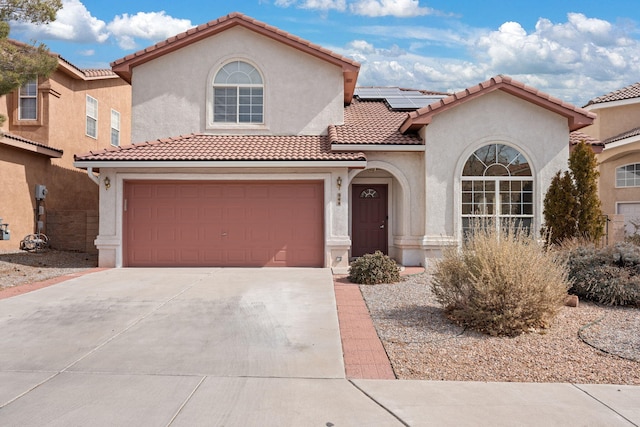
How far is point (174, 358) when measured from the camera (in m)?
6.00

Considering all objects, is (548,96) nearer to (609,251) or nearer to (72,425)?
(609,251)

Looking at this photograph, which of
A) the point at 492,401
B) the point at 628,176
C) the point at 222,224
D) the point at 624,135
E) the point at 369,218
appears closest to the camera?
the point at 492,401

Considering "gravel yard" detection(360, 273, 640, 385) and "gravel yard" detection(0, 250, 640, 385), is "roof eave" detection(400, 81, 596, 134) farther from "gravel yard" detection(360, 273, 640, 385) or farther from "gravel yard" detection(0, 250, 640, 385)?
"gravel yard" detection(360, 273, 640, 385)

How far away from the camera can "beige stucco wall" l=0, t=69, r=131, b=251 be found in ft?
53.4

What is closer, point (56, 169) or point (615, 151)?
point (56, 169)

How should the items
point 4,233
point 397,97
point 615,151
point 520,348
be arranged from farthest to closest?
point 615,151 → point 397,97 → point 4,233 → point 520,348

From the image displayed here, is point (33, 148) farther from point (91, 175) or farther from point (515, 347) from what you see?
point (515, 347)

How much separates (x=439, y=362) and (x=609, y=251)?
17.3ft

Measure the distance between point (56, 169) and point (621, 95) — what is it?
2283 centimetres

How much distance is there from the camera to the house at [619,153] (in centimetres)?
2156

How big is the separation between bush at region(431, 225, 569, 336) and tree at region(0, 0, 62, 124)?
9949mm

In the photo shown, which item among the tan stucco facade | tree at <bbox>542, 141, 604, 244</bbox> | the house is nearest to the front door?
tree at <bbox>542, 141, 604, 244</bbox>

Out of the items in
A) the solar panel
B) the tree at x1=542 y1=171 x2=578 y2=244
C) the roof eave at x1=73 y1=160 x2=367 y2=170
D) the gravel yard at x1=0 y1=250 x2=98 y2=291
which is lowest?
the gravel yard at x1=0 y1=250 x2=98 y2=291

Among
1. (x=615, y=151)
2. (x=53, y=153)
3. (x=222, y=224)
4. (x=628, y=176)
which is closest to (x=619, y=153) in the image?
(x=615, y=151)
